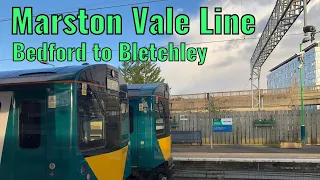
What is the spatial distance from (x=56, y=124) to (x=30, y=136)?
1.72ft

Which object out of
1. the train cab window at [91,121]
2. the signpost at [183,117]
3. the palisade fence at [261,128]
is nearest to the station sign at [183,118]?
the signpost at [183,117]

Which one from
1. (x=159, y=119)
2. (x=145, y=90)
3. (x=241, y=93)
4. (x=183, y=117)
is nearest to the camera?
(x=145, y=90)

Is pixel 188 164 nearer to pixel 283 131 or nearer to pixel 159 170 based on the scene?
pixel 159 170

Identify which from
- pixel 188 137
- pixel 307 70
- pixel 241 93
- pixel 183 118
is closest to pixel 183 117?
pixel 183 118

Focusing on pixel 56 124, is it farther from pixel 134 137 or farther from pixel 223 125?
pixel 223 125

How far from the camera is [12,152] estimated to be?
4.88m

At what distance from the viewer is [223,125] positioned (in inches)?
687

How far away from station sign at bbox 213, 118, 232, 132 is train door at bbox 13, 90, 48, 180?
13.7 meters

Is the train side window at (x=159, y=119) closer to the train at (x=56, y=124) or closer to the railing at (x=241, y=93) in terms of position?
the train at (x=56, y=124)

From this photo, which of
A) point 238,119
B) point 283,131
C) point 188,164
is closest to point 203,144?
point 238,119

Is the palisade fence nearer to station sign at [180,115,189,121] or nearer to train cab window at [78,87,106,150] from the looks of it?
station sign at [180,115,189,121]

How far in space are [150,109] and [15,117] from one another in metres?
4.19

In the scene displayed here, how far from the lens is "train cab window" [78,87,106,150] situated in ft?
15.6

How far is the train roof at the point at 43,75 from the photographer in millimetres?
4732
